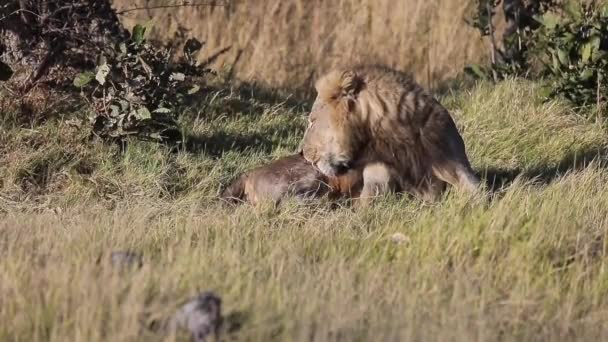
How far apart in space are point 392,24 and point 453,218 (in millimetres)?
6942

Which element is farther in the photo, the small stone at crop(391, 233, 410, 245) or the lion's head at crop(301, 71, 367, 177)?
the lion's head at crop(301, 71, 367, 177)

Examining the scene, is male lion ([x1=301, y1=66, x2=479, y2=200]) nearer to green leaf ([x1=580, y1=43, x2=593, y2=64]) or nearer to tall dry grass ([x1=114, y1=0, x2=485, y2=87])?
green leaf ([x1=580, y1=43, x2=593, y2=64])

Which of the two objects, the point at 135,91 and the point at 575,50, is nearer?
the point at 135,91

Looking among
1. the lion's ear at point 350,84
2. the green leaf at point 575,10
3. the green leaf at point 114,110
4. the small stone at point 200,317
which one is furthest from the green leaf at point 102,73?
the green leaf at point 575,10

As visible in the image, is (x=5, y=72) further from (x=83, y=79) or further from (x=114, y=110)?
(x=114, y=110)

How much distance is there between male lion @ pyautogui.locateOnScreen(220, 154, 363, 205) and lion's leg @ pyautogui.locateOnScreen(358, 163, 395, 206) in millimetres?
81

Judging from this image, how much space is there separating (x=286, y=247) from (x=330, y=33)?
7.24 m

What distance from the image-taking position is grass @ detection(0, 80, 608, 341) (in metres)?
4.13

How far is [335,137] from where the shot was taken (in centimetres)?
622

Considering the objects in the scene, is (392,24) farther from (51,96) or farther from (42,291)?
(42,291)

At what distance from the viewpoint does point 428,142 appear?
6336mm

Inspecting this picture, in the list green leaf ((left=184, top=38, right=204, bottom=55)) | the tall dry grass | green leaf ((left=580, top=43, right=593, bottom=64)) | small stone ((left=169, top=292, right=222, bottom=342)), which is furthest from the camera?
the tall dry grass

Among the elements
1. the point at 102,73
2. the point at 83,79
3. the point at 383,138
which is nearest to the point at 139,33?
the point at 102,73

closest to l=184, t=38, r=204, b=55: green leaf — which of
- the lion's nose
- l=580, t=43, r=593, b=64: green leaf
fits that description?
the lion's nose
